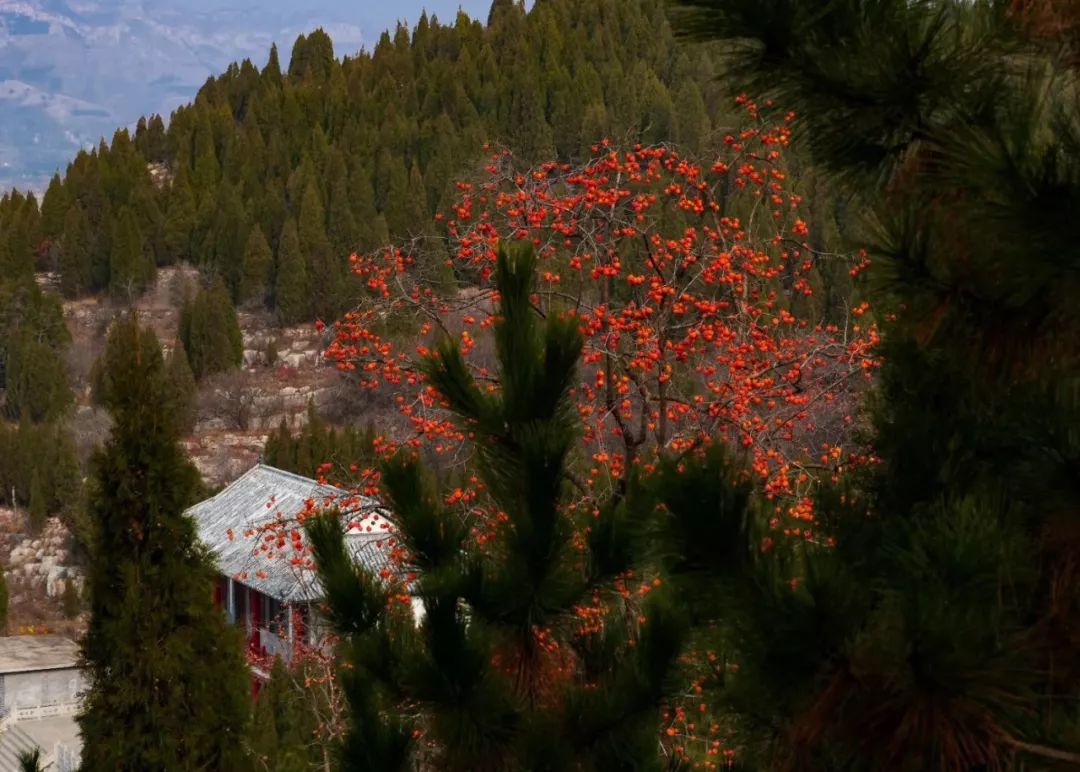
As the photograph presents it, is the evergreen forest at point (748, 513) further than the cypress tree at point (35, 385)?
No

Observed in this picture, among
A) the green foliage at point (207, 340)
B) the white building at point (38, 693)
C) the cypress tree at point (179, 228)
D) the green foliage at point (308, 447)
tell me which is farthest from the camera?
the cypress tree at point (179, 228)

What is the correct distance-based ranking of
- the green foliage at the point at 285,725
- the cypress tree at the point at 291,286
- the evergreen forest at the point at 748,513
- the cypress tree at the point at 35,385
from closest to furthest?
1. the evergreen forest at the point at 748,513
2. the green foliage at the point at 285,725
3. the cypress tree at the point at 35,385
4. the cypress tree at the point at 291,286

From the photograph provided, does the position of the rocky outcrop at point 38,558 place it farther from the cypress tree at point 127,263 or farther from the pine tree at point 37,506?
the cypress tree at point 127,263

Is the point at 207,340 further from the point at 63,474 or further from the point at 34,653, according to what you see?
the point at 34,653

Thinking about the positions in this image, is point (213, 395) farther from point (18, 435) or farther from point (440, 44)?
point (440, 44)

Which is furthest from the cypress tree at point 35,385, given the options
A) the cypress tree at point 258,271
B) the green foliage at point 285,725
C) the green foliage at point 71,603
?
the green foliage at point 285,725

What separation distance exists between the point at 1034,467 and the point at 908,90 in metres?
0.71

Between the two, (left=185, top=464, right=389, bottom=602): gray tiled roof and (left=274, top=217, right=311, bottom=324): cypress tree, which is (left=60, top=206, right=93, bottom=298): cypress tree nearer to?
(left=274, top=217, right=311, bottom=324): cypress tree

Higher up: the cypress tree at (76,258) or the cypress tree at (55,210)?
the cypress tree at (55,210)

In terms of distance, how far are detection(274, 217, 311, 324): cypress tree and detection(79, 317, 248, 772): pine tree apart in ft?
156

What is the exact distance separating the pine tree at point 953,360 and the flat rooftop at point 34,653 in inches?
740

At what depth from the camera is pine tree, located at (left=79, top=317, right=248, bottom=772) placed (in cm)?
646

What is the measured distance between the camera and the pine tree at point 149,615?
21.2 feet

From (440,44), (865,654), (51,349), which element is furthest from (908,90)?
(440,44)
